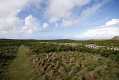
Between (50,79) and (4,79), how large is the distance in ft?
12.6

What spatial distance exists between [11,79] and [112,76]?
24.3ft

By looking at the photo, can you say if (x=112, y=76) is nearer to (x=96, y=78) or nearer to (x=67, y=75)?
(x=96, y=78)

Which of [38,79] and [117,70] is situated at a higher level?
[117,70]

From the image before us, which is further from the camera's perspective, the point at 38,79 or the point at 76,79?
the point at 38,79

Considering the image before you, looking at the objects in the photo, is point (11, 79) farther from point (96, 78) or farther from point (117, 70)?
point (117, 70)

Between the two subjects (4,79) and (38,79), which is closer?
(38,79)

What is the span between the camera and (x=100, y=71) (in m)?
10.6

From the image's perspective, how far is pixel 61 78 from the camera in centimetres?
1138

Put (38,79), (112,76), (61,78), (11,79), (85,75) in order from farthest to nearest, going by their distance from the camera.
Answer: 1. (11,79)
2. (38,79)
3. (61,78)
4. (85,75)
5. (112,76)

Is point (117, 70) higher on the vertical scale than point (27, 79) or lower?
higher

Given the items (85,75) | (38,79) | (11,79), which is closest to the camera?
(85,75)

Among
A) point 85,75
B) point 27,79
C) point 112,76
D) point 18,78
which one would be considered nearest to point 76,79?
point 85,75

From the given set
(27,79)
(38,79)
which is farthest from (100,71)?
(27,79)

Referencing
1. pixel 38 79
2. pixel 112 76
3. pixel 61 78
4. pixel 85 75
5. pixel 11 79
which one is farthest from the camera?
pixel 11 79
